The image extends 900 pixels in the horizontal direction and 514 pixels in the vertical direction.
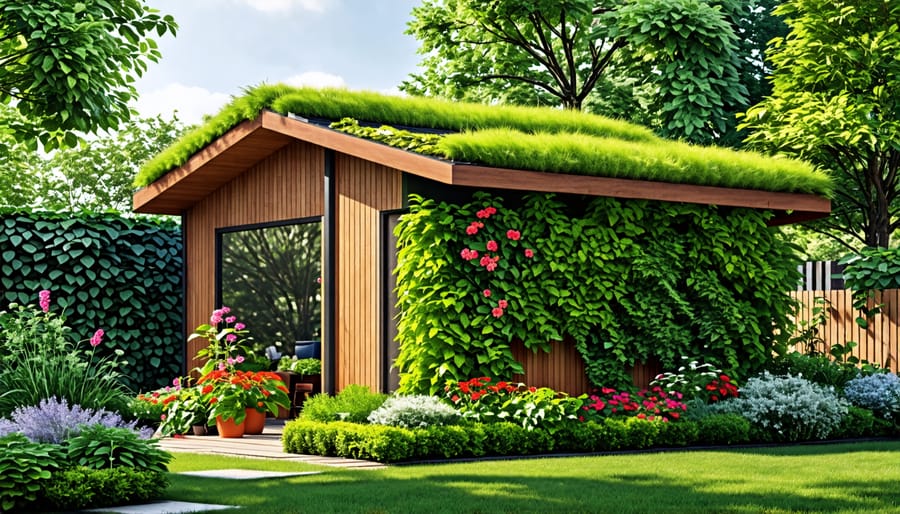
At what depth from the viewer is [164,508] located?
21.3ft

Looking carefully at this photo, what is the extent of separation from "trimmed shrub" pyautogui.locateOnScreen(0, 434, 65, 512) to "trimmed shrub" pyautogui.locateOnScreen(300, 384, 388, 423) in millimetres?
3781

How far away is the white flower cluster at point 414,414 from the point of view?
31.2 feet

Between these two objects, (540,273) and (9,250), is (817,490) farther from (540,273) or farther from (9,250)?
(9,250)

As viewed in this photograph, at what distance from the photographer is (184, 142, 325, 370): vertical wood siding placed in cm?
1278

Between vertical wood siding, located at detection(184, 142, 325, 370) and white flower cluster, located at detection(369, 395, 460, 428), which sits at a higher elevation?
vertical wood siding, located at detection(184, 142, 325, 370)

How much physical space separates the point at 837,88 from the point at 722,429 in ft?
37.0

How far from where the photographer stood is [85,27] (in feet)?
33.8

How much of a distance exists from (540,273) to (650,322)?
151 centimetres

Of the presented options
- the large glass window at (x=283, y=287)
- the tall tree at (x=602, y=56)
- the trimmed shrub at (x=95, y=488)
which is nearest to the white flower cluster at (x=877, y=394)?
the large glass window at (x=283, y=287)

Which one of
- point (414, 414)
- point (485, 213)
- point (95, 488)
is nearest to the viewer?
point (95, 488)

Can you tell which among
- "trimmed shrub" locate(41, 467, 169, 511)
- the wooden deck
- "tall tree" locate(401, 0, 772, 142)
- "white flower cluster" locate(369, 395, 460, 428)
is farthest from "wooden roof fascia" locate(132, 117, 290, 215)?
"tall tree" locate(401, 0, 772, 142)

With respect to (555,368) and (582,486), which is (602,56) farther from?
(582,486)

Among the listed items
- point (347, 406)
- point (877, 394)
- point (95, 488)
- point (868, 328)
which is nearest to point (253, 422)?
point (347, 406)

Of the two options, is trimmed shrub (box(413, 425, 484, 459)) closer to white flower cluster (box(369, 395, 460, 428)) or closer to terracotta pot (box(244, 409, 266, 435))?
white flower cluster (box(369, 395, 460, 428))
